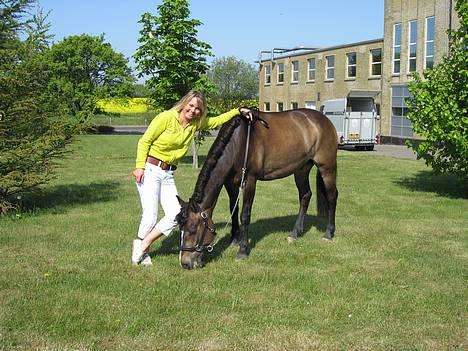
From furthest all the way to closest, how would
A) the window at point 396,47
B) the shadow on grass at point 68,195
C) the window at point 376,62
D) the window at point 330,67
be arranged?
1. the window at point 330,67
2. the window at point 376,62
3. the window at point 396,47
4. the shadow on grass at point 68,195

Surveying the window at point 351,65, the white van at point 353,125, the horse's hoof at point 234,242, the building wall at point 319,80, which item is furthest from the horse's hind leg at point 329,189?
the window at point 351,65

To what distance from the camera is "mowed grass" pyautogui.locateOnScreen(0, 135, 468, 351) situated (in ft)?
14.9

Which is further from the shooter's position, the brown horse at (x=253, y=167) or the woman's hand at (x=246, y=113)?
the woman's hand at (x=246, y=113)

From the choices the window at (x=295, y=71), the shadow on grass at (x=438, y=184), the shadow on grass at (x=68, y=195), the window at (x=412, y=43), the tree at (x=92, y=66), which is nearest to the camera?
the shadow on grass at (x=68, y=195)

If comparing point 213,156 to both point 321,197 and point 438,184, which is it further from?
point 438,184

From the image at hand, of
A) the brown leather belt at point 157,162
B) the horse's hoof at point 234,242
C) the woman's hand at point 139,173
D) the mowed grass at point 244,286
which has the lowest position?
the mowed grass at point 244,286

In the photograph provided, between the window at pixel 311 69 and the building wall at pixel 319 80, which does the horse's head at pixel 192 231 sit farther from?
the window at pixel 311 69

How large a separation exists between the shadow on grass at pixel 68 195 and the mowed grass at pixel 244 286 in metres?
0.15

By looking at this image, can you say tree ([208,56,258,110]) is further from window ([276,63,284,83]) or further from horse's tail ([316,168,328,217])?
horse's tail ([316,168,328,217])

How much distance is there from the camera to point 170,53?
17.8 metres

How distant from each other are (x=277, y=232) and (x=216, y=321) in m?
3.84

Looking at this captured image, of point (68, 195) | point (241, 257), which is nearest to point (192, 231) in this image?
point (241, 257)

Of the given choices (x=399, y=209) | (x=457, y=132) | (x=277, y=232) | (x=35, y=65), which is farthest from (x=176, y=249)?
(x=457, y=132)

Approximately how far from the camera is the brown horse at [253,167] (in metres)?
6.32
